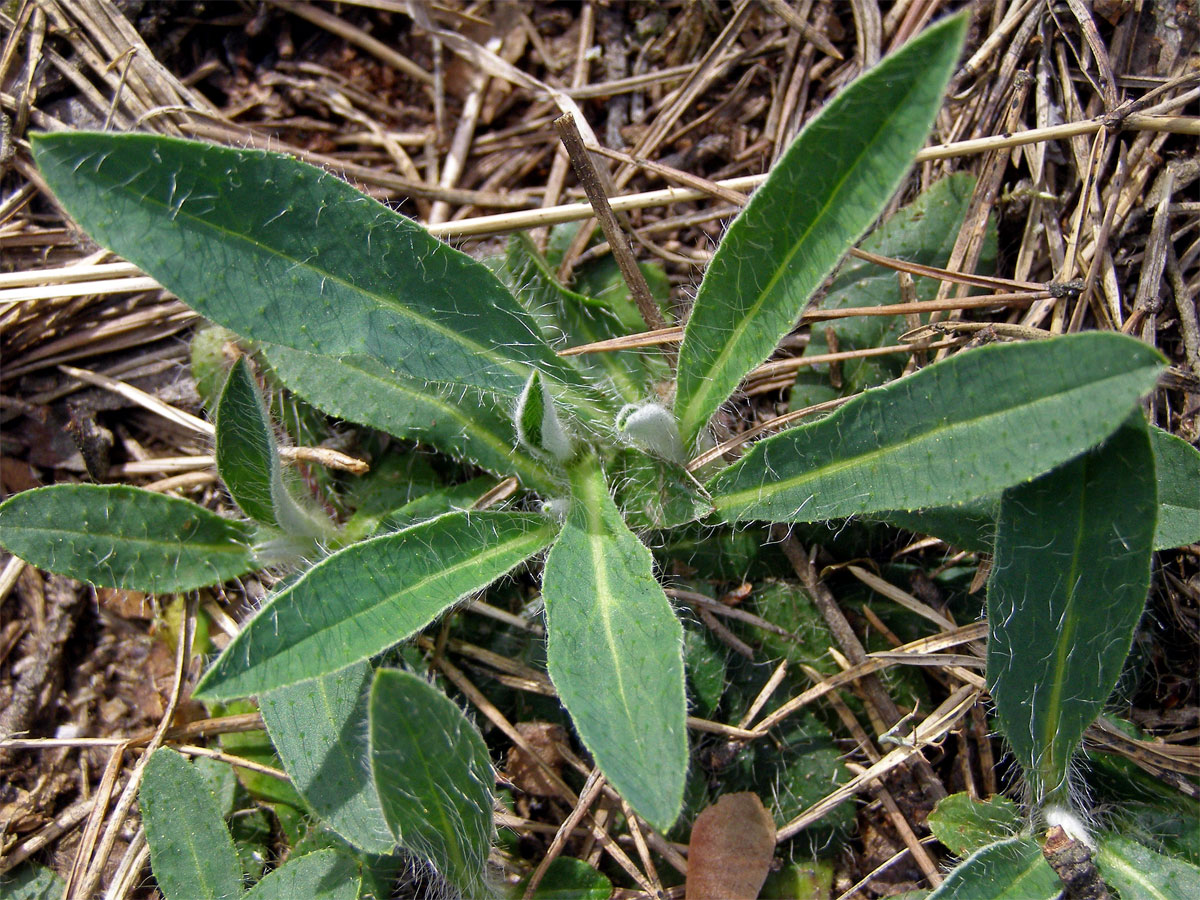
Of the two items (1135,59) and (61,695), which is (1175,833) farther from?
(61,695)

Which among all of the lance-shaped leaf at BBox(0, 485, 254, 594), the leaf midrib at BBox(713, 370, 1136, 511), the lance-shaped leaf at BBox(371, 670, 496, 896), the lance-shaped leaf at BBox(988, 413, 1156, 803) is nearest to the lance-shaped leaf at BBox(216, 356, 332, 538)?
the lance-shaped leaf at BBox(0, 485, 254, 594)

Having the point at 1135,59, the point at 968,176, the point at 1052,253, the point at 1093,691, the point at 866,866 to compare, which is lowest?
the point at 866,866

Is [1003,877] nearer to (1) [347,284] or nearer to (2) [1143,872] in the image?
→ (2) [1143,872]

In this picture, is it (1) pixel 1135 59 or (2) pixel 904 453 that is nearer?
(2) pixel 904 453

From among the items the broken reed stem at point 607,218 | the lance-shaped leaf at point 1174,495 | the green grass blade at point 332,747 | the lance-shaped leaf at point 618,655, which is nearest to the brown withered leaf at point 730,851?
the lance-shaped leaf at point 618,655

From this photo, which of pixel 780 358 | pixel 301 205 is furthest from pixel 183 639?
pixel 780 358

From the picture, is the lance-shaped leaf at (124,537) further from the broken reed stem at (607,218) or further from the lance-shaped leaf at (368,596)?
the broken reed stem at (607,218)

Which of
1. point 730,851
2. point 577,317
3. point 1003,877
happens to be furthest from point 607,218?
point 1003,877
